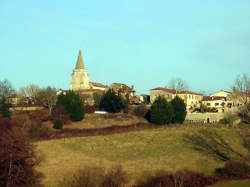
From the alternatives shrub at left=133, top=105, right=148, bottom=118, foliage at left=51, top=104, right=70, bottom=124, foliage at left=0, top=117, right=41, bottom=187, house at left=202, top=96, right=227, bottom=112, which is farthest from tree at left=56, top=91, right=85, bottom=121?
foliage at left=0, top=117, right=41, bottom=187

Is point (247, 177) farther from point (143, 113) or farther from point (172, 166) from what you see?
point (143, 113)

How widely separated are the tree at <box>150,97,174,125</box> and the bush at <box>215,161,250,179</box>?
96.8 ft

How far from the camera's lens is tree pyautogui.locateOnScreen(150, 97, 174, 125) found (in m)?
63.4

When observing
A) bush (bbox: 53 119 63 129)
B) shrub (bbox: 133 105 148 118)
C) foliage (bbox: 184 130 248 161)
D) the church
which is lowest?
foliage (bbox: 184 130 248 161)

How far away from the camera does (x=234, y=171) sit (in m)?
32.7

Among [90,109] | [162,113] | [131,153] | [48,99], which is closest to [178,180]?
[131,153]

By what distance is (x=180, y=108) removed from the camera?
218 feet

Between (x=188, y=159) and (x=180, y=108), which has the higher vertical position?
(x=180, y=108)

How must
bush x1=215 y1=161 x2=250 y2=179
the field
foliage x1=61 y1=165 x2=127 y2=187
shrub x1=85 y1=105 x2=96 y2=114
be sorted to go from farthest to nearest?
shrub x1=85 y1=105 x2=96 y2=114, the field, bush x1=215 y1=161 x2=250 y2=179, foliage x1=61 y1=165 x2=127 y2=187

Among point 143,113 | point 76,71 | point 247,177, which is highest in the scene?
point 76,71

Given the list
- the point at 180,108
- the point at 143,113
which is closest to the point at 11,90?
the point at 143,113

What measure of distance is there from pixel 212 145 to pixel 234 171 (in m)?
13.3

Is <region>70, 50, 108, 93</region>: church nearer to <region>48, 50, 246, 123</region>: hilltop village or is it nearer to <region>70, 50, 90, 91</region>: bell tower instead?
<region>70, 50, 90, 91</region>: bell tower

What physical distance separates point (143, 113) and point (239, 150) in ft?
101
